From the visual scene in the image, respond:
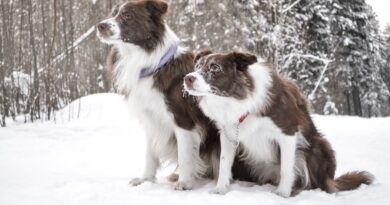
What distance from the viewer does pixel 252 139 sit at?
14.2 ft

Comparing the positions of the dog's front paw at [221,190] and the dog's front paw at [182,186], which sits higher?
the dog's front paw at [221,190]

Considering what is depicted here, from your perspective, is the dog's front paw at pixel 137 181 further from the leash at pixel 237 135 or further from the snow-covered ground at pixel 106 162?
the leash at pixel 237 135

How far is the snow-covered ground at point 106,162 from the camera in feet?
13.1

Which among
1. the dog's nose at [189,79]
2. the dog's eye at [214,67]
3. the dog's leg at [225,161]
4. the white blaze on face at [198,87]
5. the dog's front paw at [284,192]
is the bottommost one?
the dog's front paw at [284,192]

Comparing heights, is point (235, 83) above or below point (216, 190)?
above

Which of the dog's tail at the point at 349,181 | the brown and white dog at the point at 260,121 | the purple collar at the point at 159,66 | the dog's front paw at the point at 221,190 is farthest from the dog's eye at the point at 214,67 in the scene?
the dog's tail at the point at 349,181

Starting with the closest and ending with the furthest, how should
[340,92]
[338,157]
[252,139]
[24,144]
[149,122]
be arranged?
[252,139], [149,122], [338,157], [24,144], [340,92]

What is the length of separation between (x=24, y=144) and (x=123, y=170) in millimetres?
2305

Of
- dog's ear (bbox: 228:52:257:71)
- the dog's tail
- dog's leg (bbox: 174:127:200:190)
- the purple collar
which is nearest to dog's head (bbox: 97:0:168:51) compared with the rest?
the purple collar

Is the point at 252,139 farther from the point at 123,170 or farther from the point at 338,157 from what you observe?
the point at 338,157

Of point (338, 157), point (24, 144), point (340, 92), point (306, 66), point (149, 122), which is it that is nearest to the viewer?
point (149, 122)

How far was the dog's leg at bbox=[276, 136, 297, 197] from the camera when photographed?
427 centimetres

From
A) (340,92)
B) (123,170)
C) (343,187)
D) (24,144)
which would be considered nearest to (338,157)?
(343,187)

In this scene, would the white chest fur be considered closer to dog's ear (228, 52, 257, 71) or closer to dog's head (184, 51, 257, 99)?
dog's head (184, 51, 257, 99)
